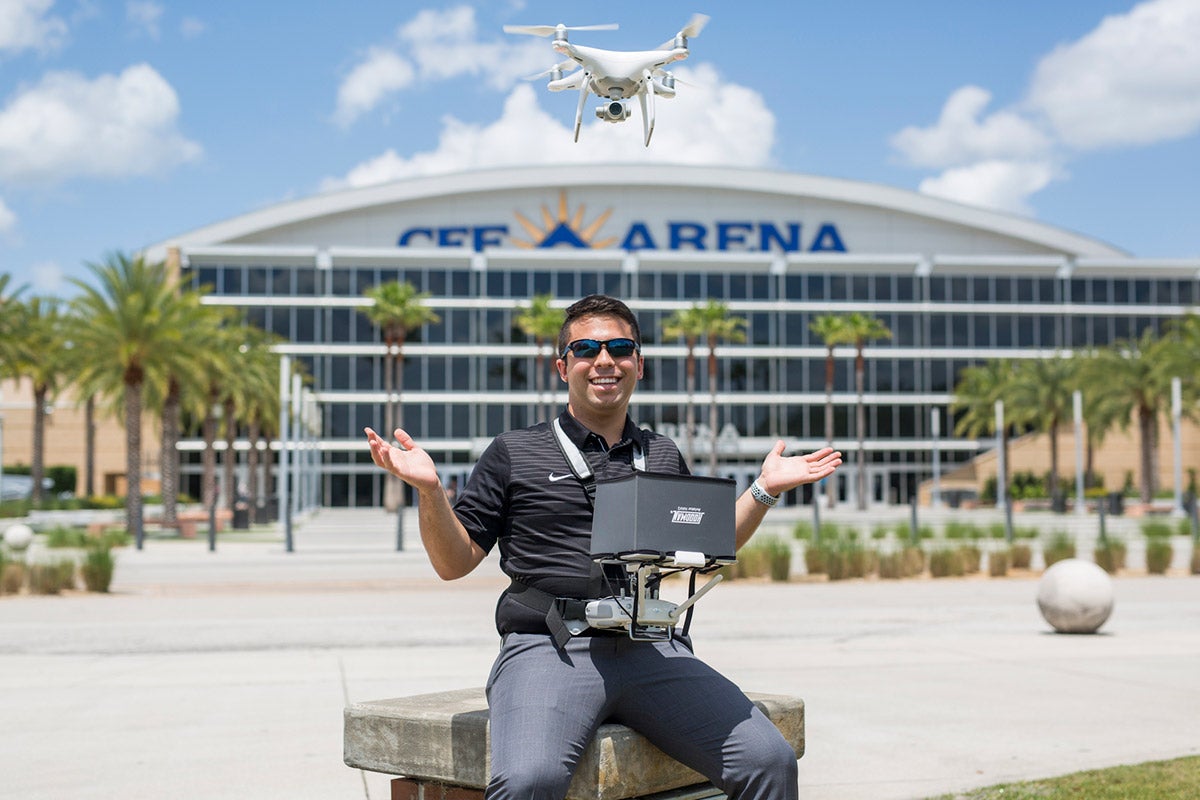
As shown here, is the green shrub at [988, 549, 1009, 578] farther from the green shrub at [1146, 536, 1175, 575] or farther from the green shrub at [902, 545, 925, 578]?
the green shrub at [1146, 536, 1175, 575]

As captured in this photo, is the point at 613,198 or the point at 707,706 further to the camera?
the point at 613,198

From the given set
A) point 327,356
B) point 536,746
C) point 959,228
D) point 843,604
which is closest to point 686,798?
point 536,746

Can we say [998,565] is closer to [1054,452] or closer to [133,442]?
[133,442]

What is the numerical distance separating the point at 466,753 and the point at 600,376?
48.2 inches

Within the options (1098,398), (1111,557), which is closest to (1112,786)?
(1111,557)

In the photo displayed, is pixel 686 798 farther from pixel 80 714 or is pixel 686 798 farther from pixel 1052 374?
pixel 1052 374

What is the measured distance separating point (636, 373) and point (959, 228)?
8078cm

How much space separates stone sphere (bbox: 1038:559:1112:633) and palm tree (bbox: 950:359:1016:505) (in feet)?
185

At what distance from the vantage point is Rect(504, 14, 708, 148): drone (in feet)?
14.7

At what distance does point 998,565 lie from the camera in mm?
20469

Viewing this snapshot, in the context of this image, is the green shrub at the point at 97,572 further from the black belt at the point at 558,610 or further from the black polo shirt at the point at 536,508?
the black belt at the point at 558,610

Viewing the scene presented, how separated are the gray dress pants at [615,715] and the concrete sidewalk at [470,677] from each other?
93.7 inches

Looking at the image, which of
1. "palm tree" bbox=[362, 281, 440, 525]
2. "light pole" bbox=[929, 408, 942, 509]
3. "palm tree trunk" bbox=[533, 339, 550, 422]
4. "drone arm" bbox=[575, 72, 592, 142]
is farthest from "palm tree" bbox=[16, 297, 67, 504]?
"drone arm" bbox=[575, 72, 592, 142]

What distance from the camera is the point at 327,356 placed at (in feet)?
246
